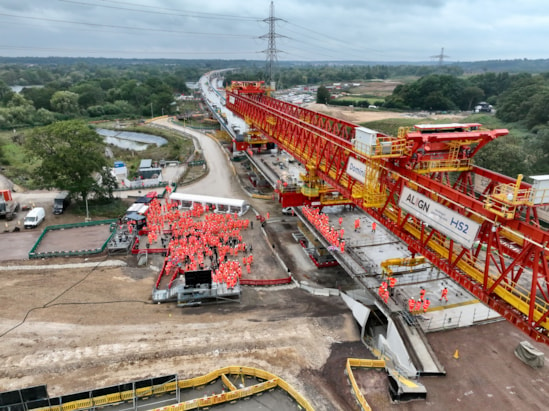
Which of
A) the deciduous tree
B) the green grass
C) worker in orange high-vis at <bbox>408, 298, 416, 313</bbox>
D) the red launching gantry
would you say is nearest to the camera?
the red launching gantry

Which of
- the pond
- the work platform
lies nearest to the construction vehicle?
the work platform

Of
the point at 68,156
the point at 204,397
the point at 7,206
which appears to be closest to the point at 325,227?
the point at 204,397

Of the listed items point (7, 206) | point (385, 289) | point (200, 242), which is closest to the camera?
point (385, 289)

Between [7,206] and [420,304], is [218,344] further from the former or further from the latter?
[7,206]

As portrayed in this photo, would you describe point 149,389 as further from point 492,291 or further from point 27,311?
point 492,291

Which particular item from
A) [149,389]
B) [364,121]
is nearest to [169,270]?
[149,389]

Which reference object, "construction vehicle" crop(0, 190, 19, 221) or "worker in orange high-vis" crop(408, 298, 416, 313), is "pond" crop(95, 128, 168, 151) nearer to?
"construction vehicle" crop(0, 190, 19, 221)
